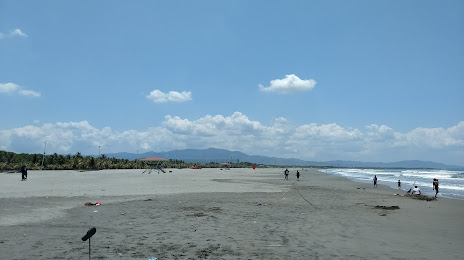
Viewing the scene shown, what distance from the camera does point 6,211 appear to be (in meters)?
15.2

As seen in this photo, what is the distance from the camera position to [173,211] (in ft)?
52.5

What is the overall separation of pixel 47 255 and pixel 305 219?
10.1 meters

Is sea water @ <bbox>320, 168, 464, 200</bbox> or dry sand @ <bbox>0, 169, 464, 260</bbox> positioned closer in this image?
dry sand @ <bbox>0, 169, 464, 260</bbox>

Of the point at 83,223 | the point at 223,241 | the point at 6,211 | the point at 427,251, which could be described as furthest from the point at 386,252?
the point at 6,211

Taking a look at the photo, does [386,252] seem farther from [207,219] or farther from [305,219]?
[207,219]

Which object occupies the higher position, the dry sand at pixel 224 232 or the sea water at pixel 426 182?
the dry sand at pixel 224 232

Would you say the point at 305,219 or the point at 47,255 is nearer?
the point at 47,255

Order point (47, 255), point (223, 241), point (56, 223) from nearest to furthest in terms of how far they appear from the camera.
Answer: point (47, 255)
point (223, 241)
point (56, 223)

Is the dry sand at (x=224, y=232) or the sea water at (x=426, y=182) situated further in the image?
the sea water at (x=426, y=182)

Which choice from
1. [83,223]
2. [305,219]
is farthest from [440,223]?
[83,223]

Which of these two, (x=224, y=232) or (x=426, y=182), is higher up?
(x=224, y=232)

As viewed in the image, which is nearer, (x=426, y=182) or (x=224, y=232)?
(x=224, y=232)

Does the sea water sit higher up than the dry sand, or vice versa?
the dry sand

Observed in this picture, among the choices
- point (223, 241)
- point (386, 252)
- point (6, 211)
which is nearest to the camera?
point (386, 252)
